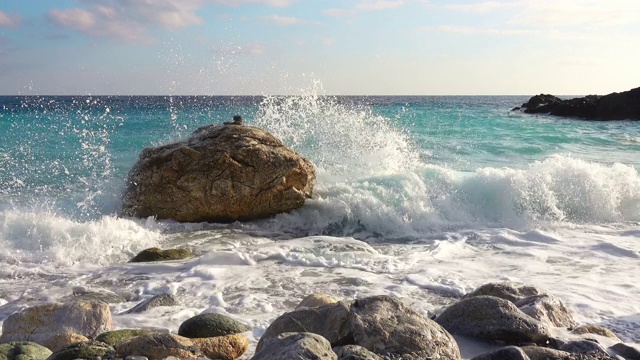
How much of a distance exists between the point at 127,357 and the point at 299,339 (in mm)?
999

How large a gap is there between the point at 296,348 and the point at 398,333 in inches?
30.7

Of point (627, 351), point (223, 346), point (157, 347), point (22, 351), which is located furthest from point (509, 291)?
point (22, 351)

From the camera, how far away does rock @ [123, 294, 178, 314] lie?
186 inches

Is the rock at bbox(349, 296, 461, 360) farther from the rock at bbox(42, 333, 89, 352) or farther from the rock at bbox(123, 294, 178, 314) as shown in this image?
the rock at bbox(123, 294, 178, 314)

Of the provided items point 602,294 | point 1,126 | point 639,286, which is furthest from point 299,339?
point 1,126

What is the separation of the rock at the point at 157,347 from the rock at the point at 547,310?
92.9 inches

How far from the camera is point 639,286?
556 cm

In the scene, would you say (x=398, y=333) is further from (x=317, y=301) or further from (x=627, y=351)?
(x=627, y=351)

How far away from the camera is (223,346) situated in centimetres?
359

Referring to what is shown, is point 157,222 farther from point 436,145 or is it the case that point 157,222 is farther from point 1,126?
point 1,126

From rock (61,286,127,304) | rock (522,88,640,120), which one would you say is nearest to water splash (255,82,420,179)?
rock (61,286,127,304)

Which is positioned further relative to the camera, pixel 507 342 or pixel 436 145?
pixel 436 145

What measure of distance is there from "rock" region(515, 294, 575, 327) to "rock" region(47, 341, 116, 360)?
2.79 metres

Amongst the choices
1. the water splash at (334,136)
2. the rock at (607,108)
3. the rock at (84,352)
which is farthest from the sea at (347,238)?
the rock at (607,108)
